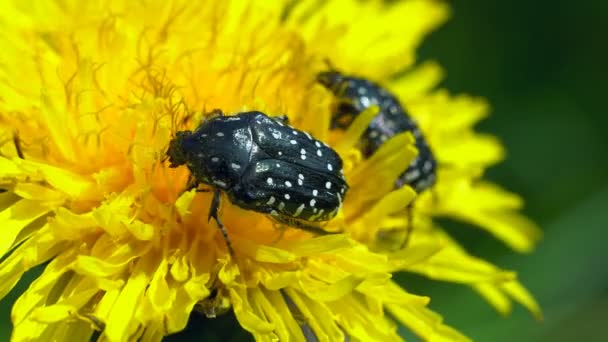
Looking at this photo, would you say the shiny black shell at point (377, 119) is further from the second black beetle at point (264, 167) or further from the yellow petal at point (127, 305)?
the yellow petal at point (127, 305)

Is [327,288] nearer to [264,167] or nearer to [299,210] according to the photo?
[299,210]

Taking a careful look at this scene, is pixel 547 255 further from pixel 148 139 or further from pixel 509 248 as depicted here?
pixel 148 139

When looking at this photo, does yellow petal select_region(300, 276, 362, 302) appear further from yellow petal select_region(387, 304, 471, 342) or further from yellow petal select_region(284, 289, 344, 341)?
yellow petal select_region(387, 304, 471, 342)

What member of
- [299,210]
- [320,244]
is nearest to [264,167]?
[299,210]

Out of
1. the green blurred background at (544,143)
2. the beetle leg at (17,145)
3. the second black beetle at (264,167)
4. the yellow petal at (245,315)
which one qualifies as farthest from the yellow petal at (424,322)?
the green blurred background at (544,143)

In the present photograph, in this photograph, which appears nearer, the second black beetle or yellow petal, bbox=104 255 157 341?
yellow petal, bbox=104 255 157 341

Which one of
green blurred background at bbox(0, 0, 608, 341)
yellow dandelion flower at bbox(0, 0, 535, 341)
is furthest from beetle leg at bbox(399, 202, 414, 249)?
green blurred background at bbox(0, 0, 608, 341)
